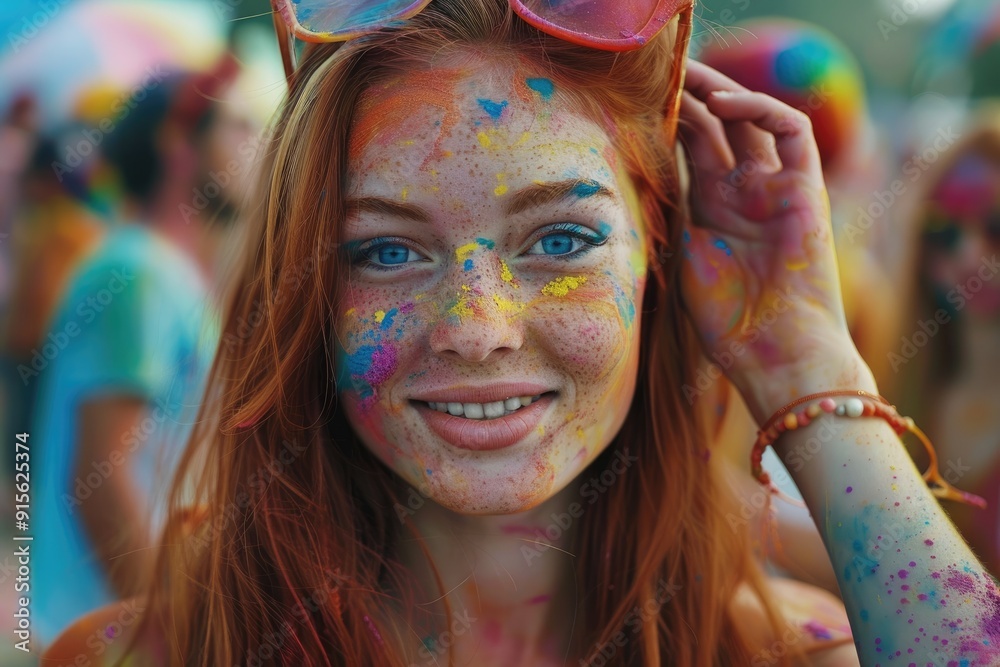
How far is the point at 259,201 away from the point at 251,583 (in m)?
0.72

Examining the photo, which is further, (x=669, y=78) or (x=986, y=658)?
(x=669, y=78)

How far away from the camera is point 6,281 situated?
10.2ft

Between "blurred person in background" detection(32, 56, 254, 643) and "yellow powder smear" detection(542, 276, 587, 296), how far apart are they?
154 centimetres

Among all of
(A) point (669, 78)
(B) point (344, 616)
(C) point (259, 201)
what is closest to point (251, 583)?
(B) point (344, 616)

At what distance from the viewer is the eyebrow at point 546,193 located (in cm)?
133

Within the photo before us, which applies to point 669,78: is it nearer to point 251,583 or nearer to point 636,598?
point 636,598

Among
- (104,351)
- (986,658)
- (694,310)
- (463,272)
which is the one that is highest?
(463,272)

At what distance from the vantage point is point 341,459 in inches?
64.4

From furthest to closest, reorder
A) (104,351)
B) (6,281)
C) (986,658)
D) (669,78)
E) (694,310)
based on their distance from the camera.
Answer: (6,281) → (104,351) → (694,310) → (669,78) → (986,658)
